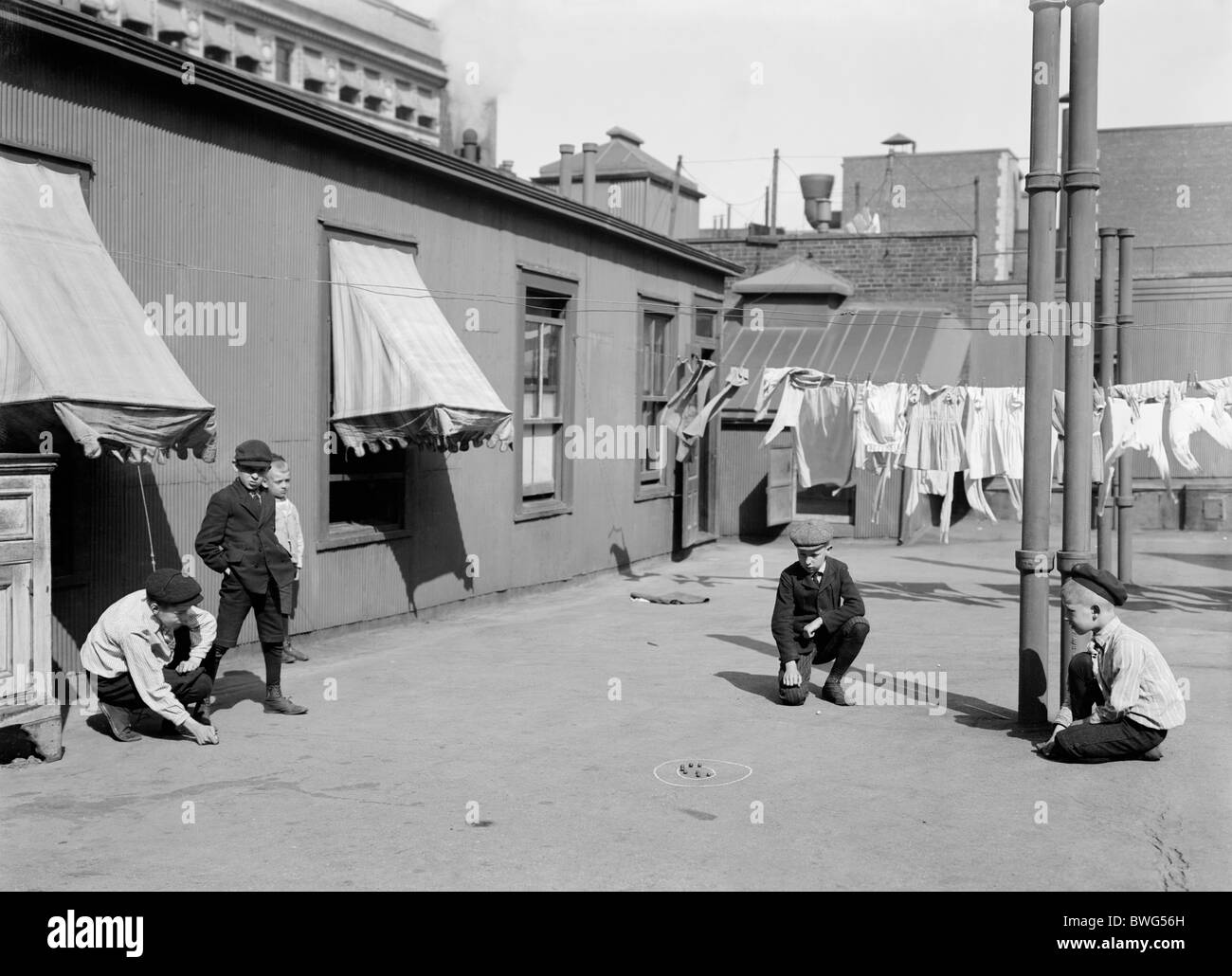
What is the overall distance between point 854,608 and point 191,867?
5.40 meters

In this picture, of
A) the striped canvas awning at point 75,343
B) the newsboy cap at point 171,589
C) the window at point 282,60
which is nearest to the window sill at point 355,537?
the striped canvas awning at point 75,343

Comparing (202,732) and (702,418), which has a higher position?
(702,418)

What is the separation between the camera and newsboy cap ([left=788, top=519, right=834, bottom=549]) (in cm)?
963

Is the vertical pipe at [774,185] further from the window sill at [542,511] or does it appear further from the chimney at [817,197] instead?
the window sill at [542,511]

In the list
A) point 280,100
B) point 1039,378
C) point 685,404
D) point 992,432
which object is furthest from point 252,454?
point 992,432

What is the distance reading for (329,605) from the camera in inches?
476

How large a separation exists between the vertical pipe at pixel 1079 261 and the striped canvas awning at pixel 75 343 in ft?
19.3

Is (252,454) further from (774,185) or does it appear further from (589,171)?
(774,185)

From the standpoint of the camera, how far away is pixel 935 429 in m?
17.2

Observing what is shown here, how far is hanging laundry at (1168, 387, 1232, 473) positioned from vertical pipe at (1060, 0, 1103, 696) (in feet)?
27.4

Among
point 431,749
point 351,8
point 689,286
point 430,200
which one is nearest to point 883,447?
point 689,286

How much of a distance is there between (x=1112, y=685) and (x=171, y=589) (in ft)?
18.6

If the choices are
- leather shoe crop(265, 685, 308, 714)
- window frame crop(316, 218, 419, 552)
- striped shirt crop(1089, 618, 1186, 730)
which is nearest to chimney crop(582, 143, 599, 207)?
window frame crop(316, 218, 419, 552)
